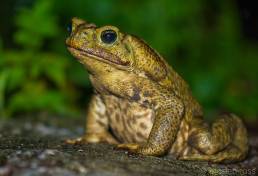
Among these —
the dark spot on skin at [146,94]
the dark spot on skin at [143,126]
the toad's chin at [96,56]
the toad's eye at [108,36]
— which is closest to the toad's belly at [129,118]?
the dark spot on skin at [143,126]

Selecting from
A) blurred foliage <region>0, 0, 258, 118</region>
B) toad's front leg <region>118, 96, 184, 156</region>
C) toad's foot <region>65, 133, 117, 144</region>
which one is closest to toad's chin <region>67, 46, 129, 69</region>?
toad's front leg <region>118, 96, 184, 156</region>

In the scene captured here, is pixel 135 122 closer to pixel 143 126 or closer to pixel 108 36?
pixel 143 126

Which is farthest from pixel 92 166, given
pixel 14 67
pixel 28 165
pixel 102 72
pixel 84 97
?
pixel 84 97

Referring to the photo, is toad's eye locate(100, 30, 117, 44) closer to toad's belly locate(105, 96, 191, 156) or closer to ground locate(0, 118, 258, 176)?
toad's belly locate(105, 96, 191, 156)

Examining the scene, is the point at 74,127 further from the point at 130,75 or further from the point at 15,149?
the point at 15,149

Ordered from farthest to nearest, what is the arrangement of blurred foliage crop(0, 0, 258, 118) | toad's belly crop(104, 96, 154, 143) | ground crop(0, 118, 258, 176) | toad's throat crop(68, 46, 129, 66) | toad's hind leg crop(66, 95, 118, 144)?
1. blurred foliage crop(0, 0, 258, 118)
2. toad's hind leg crop(66, 95, 118, 144)
3. toad's belly crop(104, 96, 154, 143)
4. toad's throat crop(68, 46, 129, 66)
5. ground crop(0, 118, 258, 176)

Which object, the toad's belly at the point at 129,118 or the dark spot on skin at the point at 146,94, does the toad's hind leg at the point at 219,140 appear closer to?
the toad's belly at the point at 129,118
